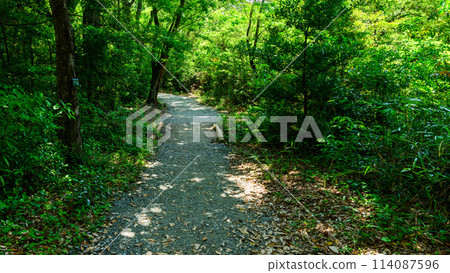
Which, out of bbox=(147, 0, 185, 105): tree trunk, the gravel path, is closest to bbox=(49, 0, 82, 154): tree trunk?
the gravel path

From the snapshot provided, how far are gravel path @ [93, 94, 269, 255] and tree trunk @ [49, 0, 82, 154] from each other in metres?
1.72

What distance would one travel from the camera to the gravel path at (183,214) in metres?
3.31

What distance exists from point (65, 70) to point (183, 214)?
3.57 meters

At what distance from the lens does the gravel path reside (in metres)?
3.31

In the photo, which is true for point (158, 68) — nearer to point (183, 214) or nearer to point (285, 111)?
point (285, 111)

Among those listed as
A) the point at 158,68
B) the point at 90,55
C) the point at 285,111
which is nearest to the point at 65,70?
the point at 90,55

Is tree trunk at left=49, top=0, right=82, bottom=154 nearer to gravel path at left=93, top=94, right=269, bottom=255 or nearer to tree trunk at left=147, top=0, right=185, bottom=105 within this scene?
gravel path at left=93, top=94, right=269, bottom=255

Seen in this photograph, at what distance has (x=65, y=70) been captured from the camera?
15.5 ft

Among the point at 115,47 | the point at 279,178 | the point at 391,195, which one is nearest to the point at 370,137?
the point at 391,195

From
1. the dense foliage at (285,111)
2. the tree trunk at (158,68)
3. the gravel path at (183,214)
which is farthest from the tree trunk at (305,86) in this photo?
the tree trunk at (158,68)

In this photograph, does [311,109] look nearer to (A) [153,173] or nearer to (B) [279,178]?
(B) [279,178]

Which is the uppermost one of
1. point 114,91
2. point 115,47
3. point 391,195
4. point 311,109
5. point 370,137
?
point 115,47

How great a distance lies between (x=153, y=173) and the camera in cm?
601

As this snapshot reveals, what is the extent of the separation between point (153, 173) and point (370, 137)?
4881 millimetres
